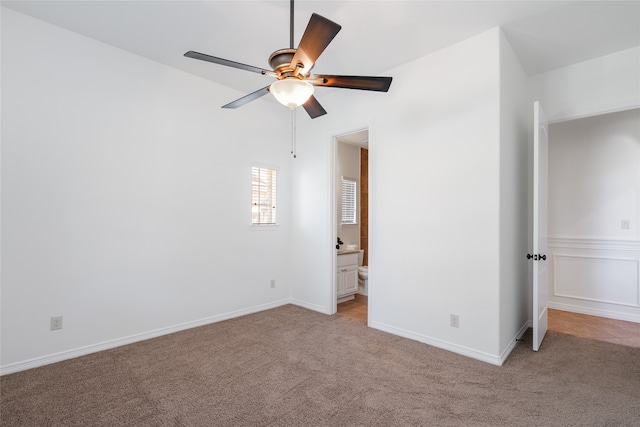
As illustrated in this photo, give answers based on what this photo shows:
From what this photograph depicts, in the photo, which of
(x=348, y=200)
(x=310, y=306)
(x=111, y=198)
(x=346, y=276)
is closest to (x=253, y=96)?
(x=111, y=198)

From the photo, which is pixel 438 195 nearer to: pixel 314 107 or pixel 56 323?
pixel 314 107

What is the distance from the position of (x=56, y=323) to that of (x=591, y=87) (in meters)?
5.56

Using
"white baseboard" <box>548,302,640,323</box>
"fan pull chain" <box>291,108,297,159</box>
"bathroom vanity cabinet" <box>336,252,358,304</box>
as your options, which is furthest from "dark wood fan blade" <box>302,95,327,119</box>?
"white baseboard" <box>548,302,640,323</box>

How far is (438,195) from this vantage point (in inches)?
119

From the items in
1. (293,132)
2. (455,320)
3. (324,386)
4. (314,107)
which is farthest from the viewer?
(293,132)

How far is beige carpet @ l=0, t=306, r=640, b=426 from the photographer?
194 cm

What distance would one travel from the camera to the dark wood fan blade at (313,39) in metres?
1.58

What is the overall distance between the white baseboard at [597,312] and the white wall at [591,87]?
2.44 metres

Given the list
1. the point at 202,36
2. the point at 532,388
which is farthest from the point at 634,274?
the point at 202,36

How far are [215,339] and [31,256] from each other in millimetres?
1717

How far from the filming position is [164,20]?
260 centimetres

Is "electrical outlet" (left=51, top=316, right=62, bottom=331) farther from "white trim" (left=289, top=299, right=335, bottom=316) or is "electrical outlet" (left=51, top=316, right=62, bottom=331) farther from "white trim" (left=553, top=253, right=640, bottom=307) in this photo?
"white trim" (left=553, top=253, right=640, bottom=307)

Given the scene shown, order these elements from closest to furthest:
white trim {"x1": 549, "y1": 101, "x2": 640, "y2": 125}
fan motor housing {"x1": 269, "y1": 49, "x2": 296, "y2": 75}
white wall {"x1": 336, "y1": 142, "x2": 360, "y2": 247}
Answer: fan motor housing {"x1": 269, "y1": 49, "x2": 296, "y2": 75} < white trim {"x1": 549, "y1": 101, "x2": 640, "y2": 125} < white wall {"x1": 336, "y1": 142, "x2": 360, "y2": 247}

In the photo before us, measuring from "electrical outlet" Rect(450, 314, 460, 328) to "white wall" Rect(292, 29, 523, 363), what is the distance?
30 millimetres
